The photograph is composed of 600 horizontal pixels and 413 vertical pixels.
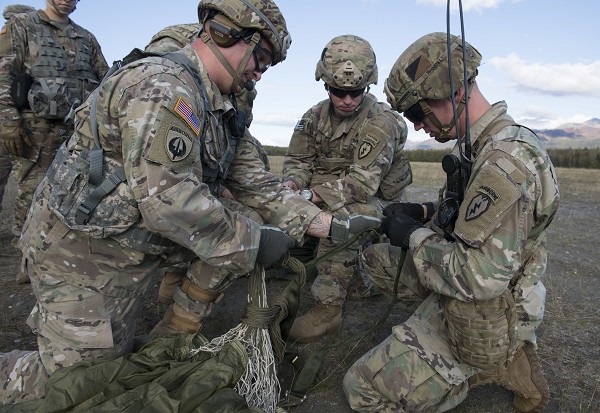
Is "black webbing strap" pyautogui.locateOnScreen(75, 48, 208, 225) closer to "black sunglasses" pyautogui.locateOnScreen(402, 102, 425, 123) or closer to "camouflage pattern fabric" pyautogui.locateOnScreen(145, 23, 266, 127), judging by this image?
"black sunglasses" pyautogui.locateOnScreen(402, 102, 425, 123)

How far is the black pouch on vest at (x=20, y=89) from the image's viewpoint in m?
5.17

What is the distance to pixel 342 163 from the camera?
5031 millimetres

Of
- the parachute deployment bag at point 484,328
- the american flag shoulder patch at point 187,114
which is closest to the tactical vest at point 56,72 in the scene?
the american flag shoulder patch at point 187,114

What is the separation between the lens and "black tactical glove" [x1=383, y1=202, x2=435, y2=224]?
3281mm

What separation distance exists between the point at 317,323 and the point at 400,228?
134 cm

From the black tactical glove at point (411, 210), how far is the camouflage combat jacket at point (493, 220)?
0.44 meters

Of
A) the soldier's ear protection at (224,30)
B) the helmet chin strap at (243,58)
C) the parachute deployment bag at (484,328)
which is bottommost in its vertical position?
the parachute deployment bag at (484,328)

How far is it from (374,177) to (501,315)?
210cm

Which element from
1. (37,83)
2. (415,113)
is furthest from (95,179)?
(37,83)

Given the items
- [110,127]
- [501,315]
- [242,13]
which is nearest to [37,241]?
[110,127]

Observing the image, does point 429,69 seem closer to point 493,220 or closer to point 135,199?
point 493,220

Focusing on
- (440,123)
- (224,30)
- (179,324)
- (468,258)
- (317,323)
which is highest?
(224,30)

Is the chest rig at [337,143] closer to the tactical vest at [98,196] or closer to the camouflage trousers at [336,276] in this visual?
the camouflage trousers at [336,276]

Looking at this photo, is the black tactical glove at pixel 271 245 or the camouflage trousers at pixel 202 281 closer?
the black tactical glove at pixel 271 245
